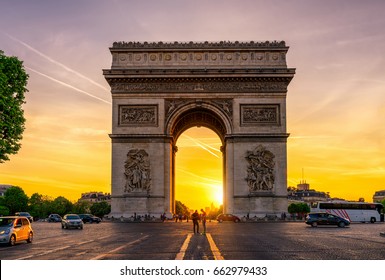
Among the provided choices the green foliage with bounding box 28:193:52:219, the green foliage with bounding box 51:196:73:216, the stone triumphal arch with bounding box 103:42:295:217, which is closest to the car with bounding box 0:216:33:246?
the stone triumphal arch with bounding box 103:42:295:217

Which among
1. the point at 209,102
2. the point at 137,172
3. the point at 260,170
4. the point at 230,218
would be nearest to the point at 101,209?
the point at 137,172

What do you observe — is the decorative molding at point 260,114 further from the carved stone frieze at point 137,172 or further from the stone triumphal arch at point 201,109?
the carved stone frieze at point 137,172

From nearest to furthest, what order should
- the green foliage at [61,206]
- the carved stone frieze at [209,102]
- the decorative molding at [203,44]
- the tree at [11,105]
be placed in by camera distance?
1. the tree at [11,105]
2. the carved stone frieze at [209,102]
3. the decorative molding at [203,44]
4. the green foliage at [61,206]

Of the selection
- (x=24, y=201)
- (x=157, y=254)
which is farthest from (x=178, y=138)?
(x=24, y=201)

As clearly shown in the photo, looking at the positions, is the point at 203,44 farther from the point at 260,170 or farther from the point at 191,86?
the point at 260,170

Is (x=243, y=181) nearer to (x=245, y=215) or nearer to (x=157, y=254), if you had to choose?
(x=245, y=215)

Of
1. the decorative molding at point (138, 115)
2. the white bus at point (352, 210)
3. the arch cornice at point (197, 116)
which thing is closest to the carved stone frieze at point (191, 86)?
the arch cornice at point (197, 116)

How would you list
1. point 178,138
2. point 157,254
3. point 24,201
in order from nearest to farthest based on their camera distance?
1. point 157,254
2. point 178,138
3. point 24,201
